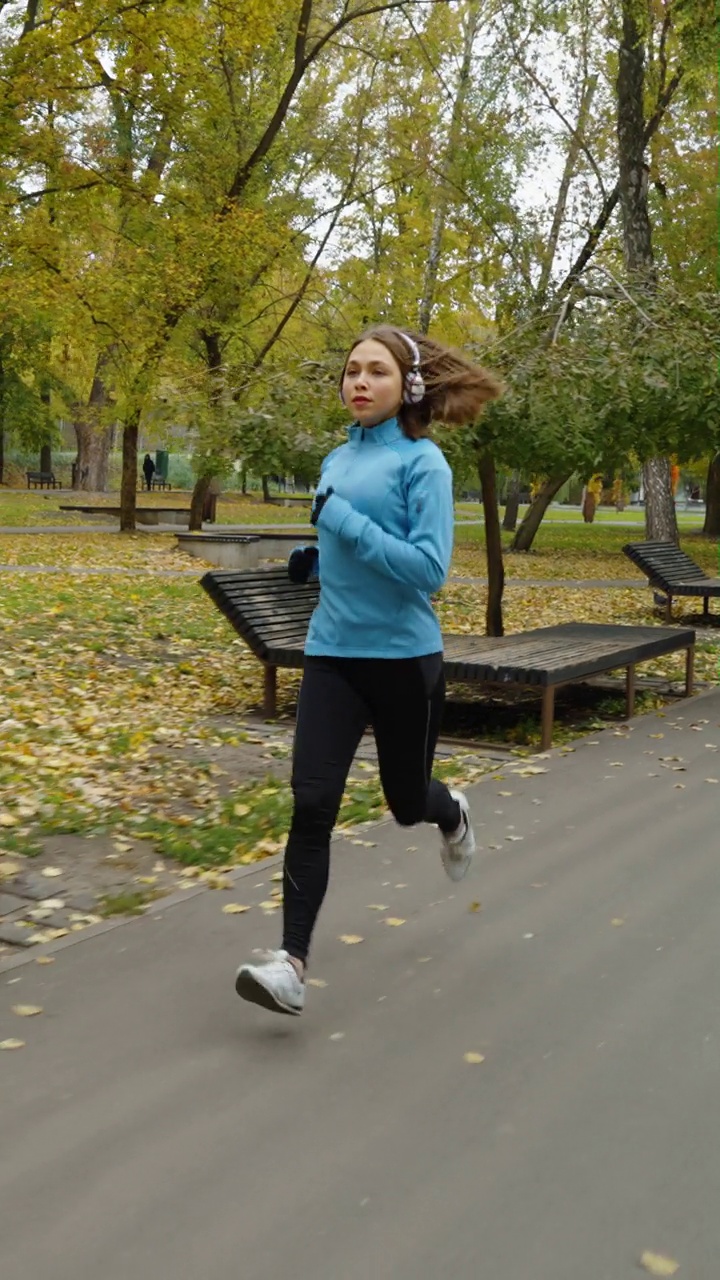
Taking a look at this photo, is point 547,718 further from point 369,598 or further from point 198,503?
point 198,503

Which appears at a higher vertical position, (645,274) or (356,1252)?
(645,274)

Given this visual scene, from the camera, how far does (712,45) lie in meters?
16.2

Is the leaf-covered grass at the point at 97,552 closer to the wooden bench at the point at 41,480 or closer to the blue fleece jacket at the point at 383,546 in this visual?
the blue fleece jacket at the point at 383,546

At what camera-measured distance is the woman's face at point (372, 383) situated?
13.0 ft

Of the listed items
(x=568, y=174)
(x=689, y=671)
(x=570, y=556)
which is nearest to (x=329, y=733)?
(x=689, y=671)

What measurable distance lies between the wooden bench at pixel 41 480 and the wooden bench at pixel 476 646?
1572 inches

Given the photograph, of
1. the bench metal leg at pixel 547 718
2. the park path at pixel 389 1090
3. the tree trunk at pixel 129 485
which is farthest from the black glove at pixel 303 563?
the tree trunk at pixel 129 485

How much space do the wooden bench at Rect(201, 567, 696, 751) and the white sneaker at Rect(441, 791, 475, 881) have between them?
311 centimetres

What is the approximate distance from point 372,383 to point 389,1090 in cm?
189

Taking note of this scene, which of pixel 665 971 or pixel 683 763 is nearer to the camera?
pixel 665 971

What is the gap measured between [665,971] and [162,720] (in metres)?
5.03

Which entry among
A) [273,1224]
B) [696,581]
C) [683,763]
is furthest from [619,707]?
[273,1224]

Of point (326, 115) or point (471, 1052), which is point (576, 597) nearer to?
point (326, 115)

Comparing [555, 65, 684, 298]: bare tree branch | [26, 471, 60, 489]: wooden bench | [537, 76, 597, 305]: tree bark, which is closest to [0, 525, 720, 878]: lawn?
[555, 65, 684, 298]: bare tree branch
